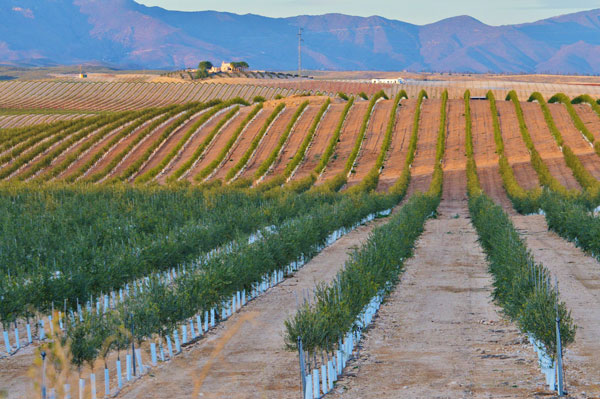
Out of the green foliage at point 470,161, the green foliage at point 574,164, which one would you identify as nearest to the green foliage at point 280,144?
the green foliage at point 470,161

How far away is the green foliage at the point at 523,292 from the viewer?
1653 centimetres

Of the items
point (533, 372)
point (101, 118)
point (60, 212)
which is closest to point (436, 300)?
point (533, 372)

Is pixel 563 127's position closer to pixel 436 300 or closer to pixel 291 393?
pixel 436 300

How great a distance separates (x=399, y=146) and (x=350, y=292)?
192 ft

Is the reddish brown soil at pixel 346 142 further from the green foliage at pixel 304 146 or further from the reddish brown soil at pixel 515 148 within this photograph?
the reddish brown soil at pixel 515 148

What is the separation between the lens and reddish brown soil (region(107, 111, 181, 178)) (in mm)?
73812

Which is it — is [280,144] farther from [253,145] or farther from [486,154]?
[486,154]

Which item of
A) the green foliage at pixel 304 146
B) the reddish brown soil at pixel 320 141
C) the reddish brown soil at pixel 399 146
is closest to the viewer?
the reddish brown soil at pixel 399 146

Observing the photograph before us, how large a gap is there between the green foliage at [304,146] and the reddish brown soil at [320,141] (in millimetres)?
370

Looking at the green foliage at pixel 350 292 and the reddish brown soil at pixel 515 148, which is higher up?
the reddish brown soil at pixel 515 148

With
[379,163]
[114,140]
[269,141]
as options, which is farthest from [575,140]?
[114,140]

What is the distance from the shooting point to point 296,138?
80.8 meters

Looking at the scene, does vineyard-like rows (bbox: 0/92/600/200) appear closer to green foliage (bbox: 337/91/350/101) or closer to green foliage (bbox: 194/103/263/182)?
green foliage (bbox: 194/103/263/182)

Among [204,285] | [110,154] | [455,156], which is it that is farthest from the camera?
[110,154]
